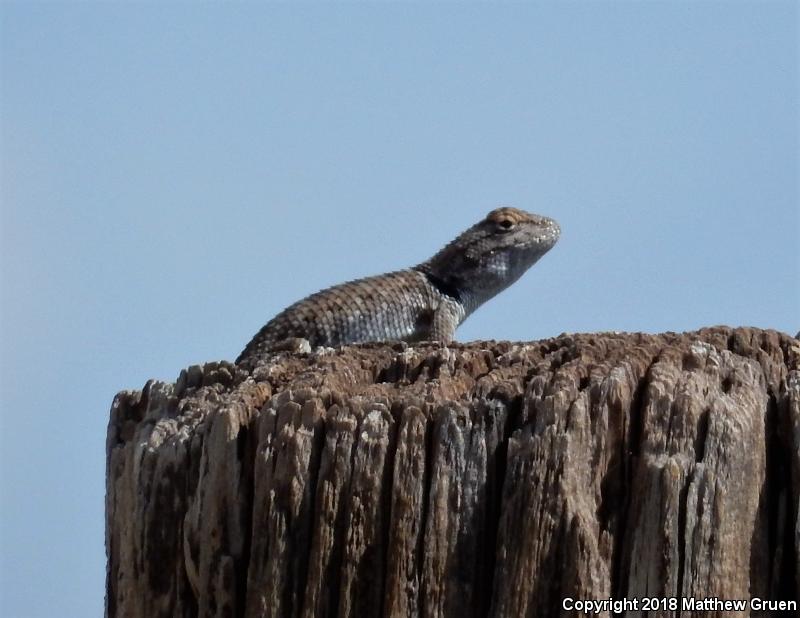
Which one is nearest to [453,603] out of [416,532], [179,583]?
[416,532]

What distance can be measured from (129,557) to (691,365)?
1.92m

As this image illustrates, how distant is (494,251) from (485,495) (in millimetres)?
9436

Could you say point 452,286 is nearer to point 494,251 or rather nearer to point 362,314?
point 494,251

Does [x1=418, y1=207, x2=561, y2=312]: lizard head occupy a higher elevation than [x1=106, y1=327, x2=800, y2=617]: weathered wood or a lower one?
higher

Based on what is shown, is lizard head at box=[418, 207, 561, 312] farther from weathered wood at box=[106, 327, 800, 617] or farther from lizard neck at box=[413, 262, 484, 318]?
weathered wood at box=[106, 327, 800, 617]

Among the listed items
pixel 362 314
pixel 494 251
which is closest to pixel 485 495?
pixel 362 314

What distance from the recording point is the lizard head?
13.7 m

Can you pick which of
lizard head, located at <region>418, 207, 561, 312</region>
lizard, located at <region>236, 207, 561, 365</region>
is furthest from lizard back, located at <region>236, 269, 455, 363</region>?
lizard head, located at <region>418, 207, 561, 312</region>

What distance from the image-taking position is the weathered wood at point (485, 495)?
4363 mm

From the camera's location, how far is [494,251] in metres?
13.8

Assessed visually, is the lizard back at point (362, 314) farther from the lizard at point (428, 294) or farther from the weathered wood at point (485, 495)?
the weathered wood at point (485, 495)

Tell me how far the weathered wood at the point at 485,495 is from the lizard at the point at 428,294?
20.2 feet

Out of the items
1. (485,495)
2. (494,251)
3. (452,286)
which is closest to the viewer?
(485,495)

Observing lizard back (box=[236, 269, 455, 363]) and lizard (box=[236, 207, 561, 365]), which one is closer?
lizard back (box=[236, 269, 455, 363])
